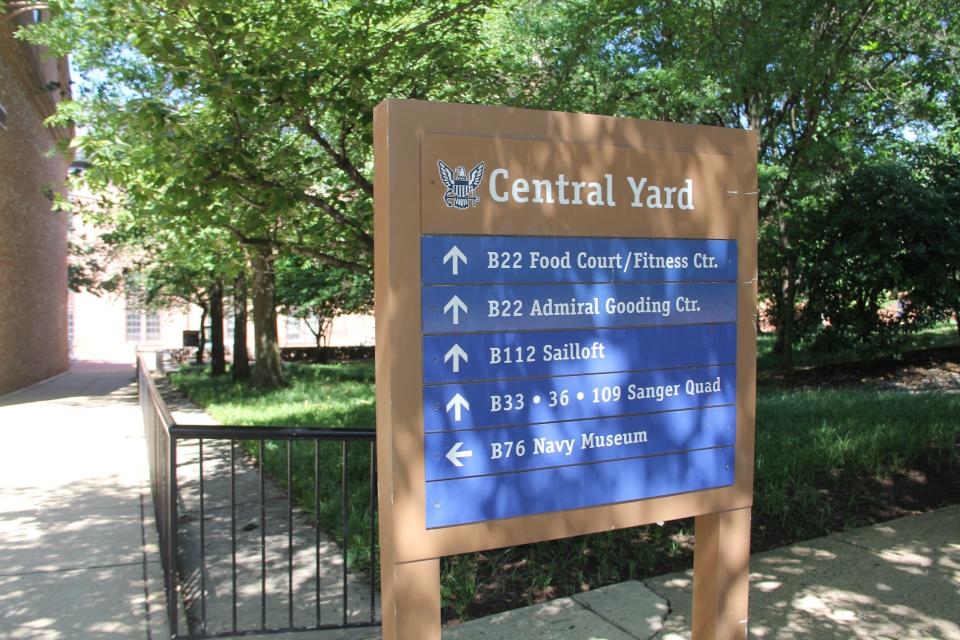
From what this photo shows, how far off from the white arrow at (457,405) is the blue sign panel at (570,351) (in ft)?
0.19

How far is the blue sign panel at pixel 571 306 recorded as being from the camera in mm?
2545

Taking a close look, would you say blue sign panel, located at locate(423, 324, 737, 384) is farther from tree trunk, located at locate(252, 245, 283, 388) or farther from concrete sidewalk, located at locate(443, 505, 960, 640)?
tree trunk, located at locate(252, 245, 283, 388)

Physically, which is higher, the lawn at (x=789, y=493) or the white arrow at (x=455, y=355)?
the white arrow at (x=455, y=355)

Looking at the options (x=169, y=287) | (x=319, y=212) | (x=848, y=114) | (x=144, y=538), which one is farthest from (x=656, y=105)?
(x=169, y=287)

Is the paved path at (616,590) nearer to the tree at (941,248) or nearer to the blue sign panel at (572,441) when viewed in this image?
the blue sign panel at (572,441)

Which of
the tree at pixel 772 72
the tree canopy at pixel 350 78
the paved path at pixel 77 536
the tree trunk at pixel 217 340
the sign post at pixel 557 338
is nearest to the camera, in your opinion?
the sign post at pixel 557 338

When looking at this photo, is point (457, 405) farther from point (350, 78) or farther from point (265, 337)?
point (265, 337)

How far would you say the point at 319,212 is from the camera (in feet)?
26.4

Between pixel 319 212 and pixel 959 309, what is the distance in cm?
1002

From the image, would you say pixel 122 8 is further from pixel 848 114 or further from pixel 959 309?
pixel 959 309

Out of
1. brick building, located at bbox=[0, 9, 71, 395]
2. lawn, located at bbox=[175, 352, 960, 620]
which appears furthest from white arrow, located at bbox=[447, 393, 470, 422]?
brick building, located at bbox=[0, 9, 71, 395]

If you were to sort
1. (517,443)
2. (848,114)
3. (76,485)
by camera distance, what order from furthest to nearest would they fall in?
1. (848,114)
2. (76,485)
3. (517,443)

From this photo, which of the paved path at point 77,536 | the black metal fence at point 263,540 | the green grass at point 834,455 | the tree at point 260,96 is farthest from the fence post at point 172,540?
the green grass at point 834,455

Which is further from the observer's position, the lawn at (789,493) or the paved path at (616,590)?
the lawn at (789,493)
